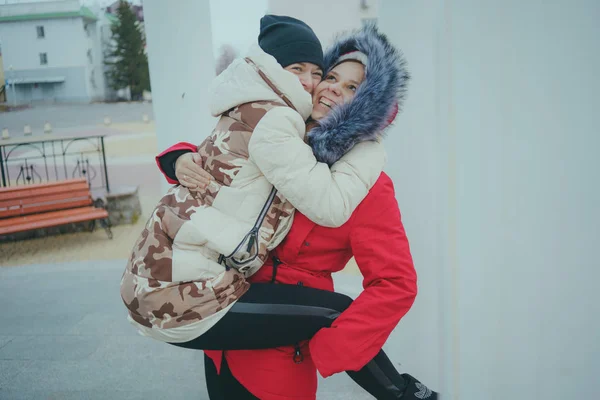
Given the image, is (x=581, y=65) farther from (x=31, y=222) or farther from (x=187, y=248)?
(x=31, y=222)

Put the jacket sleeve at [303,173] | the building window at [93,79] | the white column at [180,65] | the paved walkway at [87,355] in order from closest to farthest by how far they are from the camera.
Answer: the jacket sleeve at [303,173], the paved walkway at [87,355], the white column at [180,65], the building window at [93,79]

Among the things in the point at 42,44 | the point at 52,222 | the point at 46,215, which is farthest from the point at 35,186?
the point at 42,44

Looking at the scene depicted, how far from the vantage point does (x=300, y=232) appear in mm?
1232

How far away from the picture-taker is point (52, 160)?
7.15 m

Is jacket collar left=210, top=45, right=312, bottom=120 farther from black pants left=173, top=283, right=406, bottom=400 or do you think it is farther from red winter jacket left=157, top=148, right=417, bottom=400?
black pants left=173, top=283, right=406, bottom=400

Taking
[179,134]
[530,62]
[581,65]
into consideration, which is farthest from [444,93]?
[179,134]

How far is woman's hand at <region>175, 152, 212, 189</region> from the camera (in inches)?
46.7

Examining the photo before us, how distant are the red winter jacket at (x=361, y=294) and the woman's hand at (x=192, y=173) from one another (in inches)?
10.8

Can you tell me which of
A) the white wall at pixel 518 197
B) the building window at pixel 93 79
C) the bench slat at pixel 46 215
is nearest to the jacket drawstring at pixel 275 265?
the white wall at pixel 518 197

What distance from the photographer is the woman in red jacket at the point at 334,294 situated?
3.77ft

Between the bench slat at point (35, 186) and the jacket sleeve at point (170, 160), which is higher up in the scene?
the jacket sleeve at point (170, 160)

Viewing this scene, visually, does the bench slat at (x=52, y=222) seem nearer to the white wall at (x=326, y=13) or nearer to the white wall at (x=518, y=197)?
the white wall at (x=326, y=13)

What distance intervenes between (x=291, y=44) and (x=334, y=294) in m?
0.73

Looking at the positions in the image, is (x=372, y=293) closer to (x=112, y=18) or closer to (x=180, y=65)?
(x=180, y=65)
